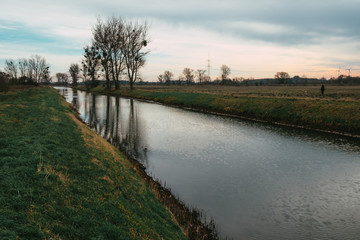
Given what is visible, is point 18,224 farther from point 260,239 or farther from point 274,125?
point 274,125

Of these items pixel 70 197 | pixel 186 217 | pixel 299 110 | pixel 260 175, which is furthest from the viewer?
pixel 299 110

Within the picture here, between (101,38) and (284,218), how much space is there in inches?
2948

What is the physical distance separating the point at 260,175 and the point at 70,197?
9809 millimetres

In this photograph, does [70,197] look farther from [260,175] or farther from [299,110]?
[299,110]

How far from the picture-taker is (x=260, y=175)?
12.7 m

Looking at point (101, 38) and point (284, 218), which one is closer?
point (284, 218)

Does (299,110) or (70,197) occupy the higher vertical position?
(299,110)

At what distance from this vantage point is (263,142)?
19656 mm

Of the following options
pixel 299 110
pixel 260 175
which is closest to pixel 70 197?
pixel 260 175

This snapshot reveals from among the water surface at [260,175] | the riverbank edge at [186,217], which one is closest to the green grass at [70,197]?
the riverbank edge at [186,217]

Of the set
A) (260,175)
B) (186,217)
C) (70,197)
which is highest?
(70,197)

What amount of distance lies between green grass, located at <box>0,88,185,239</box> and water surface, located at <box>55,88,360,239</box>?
105 inches

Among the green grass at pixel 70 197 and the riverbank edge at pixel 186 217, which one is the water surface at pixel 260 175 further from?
the green grass at pixel 70 197

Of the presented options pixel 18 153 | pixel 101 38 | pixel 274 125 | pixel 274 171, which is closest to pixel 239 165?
pixel 274 171
